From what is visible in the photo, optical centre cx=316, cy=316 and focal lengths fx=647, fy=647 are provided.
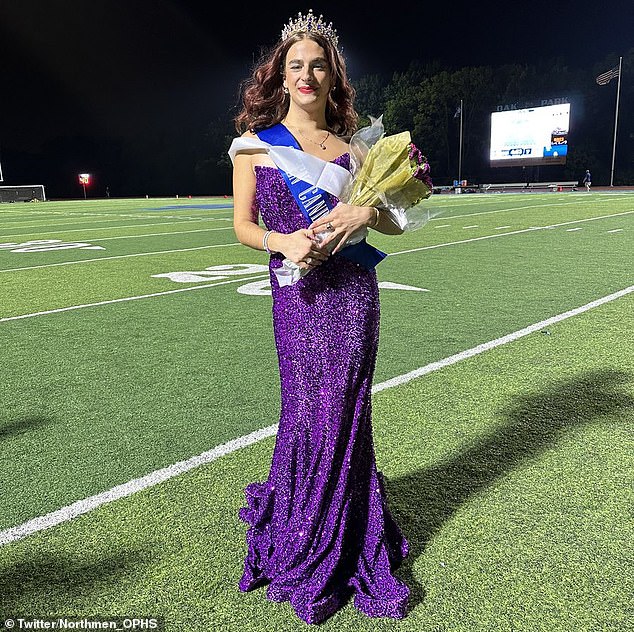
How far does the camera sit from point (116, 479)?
303 cm

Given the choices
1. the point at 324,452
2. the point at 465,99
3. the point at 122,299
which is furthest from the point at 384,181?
the point at 465,99

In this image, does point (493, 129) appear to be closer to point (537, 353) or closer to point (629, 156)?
point (629, 156)

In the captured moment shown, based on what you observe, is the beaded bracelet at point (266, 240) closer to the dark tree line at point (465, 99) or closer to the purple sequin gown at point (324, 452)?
the purple sequin gown at point (324, 452)

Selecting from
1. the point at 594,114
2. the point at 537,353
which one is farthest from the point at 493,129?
the point at 537,353

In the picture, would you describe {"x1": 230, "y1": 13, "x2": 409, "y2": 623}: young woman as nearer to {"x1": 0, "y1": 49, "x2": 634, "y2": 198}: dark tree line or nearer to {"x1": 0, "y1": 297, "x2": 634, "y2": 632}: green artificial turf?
{"x1": 0, "y1": 297, "x2": 634, "y2": 632}: green artificial turf

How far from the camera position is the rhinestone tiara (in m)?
2.19

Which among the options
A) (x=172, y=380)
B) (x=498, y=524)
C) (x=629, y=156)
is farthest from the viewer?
(x=629, y=156)

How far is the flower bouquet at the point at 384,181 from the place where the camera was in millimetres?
1947

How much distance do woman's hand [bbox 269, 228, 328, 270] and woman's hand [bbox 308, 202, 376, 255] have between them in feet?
0.08

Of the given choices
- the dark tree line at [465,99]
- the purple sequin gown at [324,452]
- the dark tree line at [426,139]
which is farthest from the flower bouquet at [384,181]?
the dark tree line at [465,99]

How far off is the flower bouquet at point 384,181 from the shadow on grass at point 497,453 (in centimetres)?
124

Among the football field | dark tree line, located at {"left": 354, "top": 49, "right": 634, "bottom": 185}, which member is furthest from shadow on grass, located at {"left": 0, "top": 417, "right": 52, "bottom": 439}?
dark tree line, located at {"left": 354, "top": 49, "right": 634, "bottom": 185}

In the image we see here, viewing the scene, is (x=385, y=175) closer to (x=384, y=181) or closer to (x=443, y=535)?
(x=384, y=181)

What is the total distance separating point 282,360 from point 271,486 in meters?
0.51
